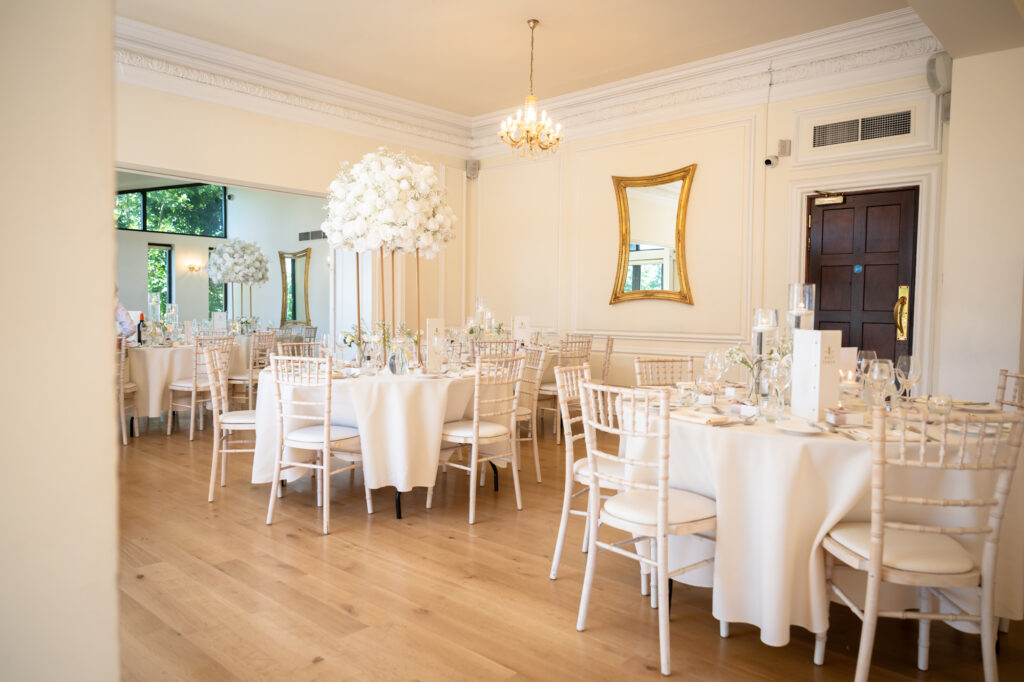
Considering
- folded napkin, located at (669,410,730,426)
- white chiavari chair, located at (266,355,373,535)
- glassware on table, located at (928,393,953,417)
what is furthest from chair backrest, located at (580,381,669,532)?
white chiavari chair, located at (266,355,373,535)

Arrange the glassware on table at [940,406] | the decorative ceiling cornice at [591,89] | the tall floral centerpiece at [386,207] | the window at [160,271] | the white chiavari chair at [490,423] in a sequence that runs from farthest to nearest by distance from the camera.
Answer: the window at [160,271], the decorative ceiling cornice at [591,89], the tall floral centerpiece at [386,207], the white chiavari chair at [490,423], the glassware on table at [940,406]

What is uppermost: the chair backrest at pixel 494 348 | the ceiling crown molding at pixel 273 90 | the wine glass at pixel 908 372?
the ceiling crown molding at pixel 273 90

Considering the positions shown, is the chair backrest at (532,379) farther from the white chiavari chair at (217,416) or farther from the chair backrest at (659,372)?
the white chiavari chair at (217,416)

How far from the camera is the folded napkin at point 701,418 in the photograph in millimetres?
2809

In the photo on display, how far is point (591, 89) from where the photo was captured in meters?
8.14

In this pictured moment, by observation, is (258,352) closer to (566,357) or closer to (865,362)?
(566,357)

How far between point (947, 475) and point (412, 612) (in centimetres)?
231

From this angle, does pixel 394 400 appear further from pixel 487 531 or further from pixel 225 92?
pixel 225 92

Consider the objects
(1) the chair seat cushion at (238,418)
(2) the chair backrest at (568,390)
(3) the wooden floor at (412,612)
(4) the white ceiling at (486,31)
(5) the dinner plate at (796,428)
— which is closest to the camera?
(3) the wooden floor at (412,612)

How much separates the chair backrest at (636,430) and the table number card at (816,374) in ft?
2.20

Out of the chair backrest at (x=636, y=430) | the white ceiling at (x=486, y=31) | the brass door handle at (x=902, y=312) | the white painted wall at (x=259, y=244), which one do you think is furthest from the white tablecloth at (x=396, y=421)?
the white painted wall at (x=259, y=244)

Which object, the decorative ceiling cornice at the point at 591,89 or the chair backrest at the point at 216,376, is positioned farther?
the decorative ceiling cornice at the point at 591,89

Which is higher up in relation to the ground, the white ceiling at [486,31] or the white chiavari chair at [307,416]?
the white ceiling at [486,31]

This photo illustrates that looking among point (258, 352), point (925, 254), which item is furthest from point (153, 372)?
point (925, 254)
